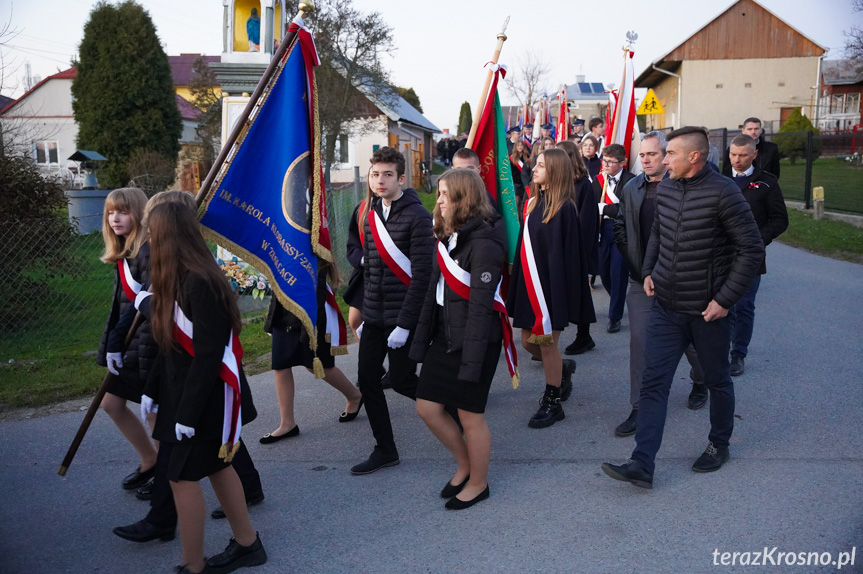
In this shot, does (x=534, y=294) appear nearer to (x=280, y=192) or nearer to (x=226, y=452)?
(x=280, y=192)

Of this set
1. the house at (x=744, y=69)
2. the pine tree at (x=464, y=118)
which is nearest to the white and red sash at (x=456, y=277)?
the house at (x=744, y=69)

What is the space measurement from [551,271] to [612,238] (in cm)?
262

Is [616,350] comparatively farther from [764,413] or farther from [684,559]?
[684,559]

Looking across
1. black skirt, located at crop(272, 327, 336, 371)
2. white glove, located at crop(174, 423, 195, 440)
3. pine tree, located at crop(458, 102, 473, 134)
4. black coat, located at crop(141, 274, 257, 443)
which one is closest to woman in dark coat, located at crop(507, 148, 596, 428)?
black skirt, located at crop(272, 327, 336, 371)

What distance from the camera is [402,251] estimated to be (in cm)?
460

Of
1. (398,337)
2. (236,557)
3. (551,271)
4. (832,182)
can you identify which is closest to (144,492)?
(236,557)

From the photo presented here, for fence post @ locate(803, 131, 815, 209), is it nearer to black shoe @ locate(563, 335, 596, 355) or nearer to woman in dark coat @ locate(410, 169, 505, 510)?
black shoe @ locate(563, 335, 596, 355)

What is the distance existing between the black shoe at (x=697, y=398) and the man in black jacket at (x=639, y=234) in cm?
64

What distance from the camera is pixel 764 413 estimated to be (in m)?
5.29

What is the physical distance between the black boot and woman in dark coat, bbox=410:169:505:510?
1.22m

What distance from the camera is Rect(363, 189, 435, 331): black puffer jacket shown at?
4.52m

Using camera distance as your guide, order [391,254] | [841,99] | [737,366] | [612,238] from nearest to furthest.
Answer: [391,254] → [737,366] → [612,238] → [841,99]

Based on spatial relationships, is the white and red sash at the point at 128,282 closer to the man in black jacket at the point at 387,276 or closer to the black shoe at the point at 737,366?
the man in black jacket at the point at 387,276

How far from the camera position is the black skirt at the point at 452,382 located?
13.0 feet
